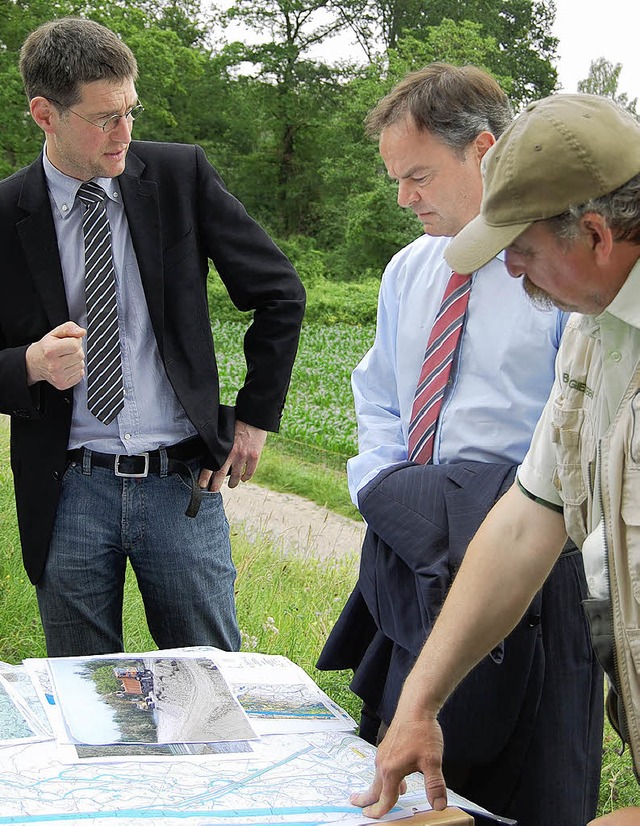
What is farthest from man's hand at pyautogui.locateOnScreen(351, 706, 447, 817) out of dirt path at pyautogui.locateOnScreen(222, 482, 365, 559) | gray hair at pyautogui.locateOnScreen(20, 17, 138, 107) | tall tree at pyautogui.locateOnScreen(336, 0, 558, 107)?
tall tree at pyautogui.locateOnScreen(336, 0, 558, 107)

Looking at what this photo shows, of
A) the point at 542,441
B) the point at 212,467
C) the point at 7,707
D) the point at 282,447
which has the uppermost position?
the point at 542,441

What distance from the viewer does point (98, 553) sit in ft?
8.63

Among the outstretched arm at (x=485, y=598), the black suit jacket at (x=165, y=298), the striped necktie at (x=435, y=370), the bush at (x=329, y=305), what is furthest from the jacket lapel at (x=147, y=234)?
the bush at (x=329, y=305)

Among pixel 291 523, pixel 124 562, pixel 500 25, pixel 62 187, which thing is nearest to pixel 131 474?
pixel 124 562

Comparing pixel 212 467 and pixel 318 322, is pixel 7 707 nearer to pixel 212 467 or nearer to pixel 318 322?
pixel 212 467

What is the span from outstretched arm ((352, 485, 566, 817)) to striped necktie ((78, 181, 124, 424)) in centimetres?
120

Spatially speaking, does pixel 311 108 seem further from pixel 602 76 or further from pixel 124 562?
pixel 124 562

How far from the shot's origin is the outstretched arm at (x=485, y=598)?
1.68m

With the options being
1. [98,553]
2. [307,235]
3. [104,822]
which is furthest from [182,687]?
[307,235]

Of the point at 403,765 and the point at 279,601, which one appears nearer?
the point at 403,765

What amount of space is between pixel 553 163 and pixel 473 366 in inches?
34.6

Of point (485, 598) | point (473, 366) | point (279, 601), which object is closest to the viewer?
point (485, 598)

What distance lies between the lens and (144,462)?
2.63 metres

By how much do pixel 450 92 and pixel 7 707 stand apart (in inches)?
65.8
